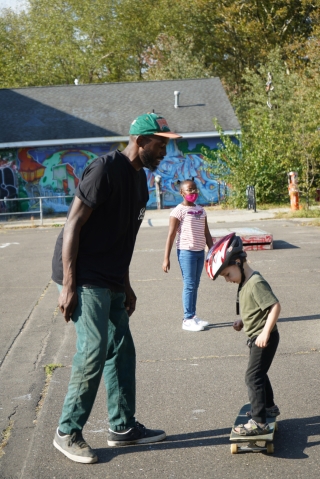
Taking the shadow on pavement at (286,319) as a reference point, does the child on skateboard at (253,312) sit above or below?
above

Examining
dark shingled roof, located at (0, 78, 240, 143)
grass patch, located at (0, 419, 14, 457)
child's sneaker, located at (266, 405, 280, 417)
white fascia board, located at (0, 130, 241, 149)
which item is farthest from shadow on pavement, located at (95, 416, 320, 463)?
dark shingled roof, located at (0, 78, 240, 143)

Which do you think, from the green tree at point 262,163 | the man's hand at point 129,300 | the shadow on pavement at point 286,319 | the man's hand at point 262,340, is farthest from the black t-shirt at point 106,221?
the green tree at point 262,163

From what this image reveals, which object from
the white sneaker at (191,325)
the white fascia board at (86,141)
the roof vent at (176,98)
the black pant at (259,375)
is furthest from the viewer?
the roof vent at (176,98)

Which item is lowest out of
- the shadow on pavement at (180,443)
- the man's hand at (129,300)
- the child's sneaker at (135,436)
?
the shadow on pavement at (180,443)

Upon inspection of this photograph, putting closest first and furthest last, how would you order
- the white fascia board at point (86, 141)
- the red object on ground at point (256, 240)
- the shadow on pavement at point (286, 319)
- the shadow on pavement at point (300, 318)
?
the shadow on pavement at point (286, 319) → the shadow on pavement at point (300, 318) → the red object on ground at point (256, 240) → the white fascia board at point (86, 141)

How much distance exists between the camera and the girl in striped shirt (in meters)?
7.54

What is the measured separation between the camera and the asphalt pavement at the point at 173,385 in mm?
4105

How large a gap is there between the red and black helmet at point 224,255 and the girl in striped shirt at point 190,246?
3.20m

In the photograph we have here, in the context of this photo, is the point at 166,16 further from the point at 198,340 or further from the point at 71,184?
the point at 198,340

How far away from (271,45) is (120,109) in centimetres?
1952

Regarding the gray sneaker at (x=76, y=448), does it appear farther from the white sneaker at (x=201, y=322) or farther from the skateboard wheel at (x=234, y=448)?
the white sneaker at (x=201, y=322)

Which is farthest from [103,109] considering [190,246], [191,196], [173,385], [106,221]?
[106,221]

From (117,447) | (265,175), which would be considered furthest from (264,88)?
(117,447)

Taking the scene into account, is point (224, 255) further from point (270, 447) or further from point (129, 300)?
point (270, 447)
